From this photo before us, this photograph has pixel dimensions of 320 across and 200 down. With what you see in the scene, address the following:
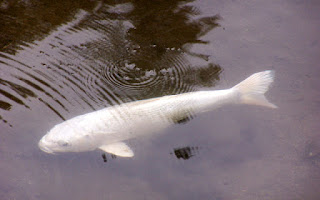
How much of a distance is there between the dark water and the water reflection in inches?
0.6

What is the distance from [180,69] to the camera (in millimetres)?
4766

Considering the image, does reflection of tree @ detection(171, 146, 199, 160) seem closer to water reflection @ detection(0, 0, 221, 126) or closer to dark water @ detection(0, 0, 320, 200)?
dark water @ detection(0, 0, 320, 200)

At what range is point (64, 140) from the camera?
394 cm

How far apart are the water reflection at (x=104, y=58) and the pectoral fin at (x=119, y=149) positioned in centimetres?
55

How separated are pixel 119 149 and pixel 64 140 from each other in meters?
0.63

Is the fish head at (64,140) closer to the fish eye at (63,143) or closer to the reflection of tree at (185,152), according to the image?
the fish eye at (63,143)

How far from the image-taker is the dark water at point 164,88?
3836 millimetres

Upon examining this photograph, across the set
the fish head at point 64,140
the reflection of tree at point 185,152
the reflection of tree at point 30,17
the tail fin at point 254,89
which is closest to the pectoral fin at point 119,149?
the fish head at point 64,140

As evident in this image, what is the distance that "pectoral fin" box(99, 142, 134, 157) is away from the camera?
3.94 metres

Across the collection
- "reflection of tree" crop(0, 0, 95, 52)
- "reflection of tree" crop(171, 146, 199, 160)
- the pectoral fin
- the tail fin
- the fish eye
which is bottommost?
"reflection of tree" crop(171, 146, 199, 160)

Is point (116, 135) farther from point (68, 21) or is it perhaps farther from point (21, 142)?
point (68, 21)

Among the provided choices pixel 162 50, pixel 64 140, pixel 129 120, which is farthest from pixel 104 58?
pixel 64 140

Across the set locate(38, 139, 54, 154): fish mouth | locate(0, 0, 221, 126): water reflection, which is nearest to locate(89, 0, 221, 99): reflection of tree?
locate(0, 0, 221, 126): water reflection

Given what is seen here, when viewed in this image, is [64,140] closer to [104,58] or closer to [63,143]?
[63,143]
